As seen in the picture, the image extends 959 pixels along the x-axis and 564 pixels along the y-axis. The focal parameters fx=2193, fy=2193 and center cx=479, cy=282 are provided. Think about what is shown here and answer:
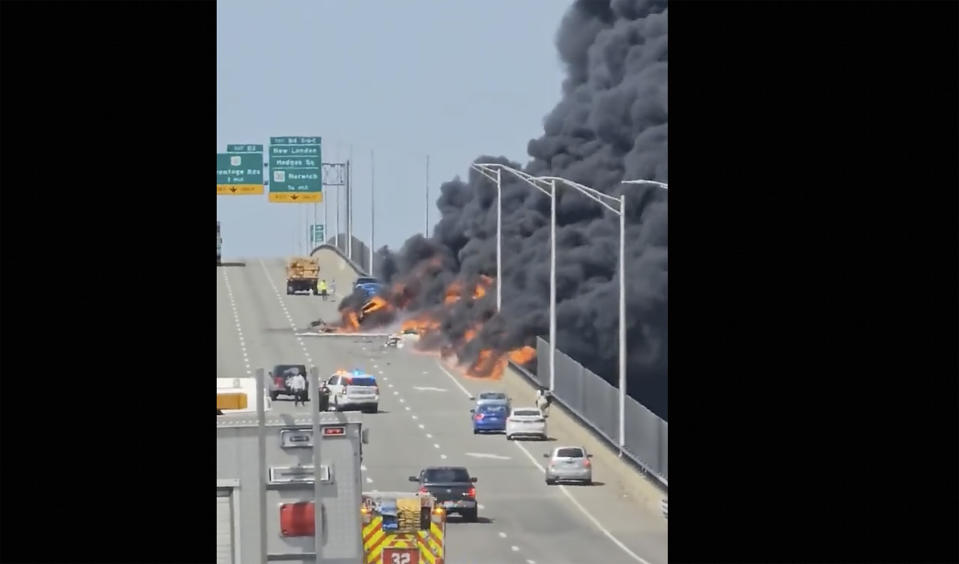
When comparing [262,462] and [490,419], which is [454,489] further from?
[262,462]

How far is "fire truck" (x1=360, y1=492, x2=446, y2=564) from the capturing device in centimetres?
3431

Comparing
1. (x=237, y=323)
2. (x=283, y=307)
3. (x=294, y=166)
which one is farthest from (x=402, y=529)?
(x=283, y=307)

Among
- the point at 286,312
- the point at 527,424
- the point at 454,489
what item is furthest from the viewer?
the point at 286,312

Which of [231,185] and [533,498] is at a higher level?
[231,185]

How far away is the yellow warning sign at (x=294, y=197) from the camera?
86.6m

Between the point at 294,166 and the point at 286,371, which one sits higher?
the point at 294,166

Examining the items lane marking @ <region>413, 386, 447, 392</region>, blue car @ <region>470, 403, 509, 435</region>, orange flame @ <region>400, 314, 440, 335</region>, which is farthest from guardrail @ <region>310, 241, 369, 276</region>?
blue car @ <region>470, 403, 509, 435</region>

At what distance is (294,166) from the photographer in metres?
86.2

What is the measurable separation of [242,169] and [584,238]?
22.0 meters

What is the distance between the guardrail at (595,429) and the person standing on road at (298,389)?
838cm

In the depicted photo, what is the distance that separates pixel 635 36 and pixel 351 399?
50881 millimetres
